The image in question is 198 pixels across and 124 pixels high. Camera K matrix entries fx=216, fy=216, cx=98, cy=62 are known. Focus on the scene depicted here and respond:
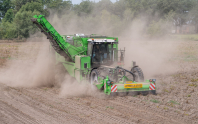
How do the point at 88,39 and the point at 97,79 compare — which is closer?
the point at 97,79

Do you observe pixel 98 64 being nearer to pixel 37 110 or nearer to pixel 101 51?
pixel 101 51

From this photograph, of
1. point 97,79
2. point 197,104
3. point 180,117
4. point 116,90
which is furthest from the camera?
point 97,79

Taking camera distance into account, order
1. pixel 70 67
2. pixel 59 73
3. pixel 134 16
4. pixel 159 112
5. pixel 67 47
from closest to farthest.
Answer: pixel 159 112 < pixel 67 47 < pixel 70 67 < pixel 59 73 < pixel 134 16

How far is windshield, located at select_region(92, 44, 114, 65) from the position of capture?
10352 millimetres

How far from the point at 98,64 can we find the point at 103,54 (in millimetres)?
555

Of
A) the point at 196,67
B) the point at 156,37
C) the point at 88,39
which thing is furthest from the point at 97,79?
the point at 156,37

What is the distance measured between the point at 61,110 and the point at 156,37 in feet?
47.0

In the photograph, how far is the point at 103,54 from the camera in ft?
34.4

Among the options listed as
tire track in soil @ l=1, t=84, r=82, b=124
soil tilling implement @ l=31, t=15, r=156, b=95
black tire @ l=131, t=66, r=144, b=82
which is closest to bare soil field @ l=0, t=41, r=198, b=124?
tire track in soil @ l=1, t=84, r=82, b=124

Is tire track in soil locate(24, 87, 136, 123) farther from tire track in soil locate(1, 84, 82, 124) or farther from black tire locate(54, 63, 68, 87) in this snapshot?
black tire locate(54, 63, 68, 87)

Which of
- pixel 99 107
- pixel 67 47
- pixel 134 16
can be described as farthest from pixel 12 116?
pixel 134 16

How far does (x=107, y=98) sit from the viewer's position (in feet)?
27.5

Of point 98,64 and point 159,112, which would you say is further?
point 98,64

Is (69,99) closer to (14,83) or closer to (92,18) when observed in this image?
(14,83)
